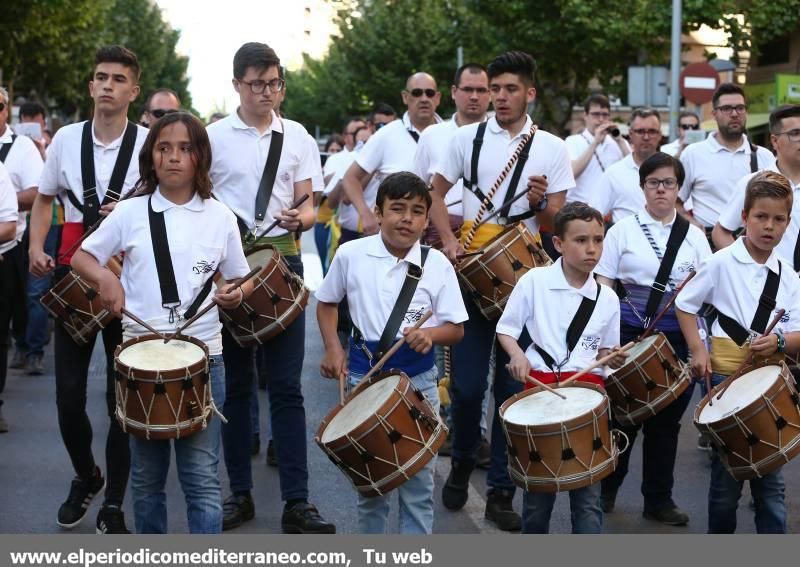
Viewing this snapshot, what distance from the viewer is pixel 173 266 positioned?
19.1 feet

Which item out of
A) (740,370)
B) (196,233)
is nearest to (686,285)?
(740,370)

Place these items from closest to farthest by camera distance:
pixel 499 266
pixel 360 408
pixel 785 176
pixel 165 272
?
pixel 360 408, pixel 165 272, pixel 499 266, pixel 785 176

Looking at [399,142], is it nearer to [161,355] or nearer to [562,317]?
[562,317]

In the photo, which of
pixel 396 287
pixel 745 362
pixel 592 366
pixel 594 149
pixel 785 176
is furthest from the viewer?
pixel 594 149

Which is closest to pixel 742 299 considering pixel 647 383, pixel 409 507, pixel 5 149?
pixel 647 383

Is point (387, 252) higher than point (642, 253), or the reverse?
point (387, 252)

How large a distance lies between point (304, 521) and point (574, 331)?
1647mm

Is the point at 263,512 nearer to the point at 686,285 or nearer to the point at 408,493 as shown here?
the point at 408,493

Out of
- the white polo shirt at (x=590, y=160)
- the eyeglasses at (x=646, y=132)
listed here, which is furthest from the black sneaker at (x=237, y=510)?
the white polo shirt at (x=590, y=160)

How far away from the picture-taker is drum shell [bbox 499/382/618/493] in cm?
567

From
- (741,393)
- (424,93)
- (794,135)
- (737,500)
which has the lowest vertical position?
(737,500)

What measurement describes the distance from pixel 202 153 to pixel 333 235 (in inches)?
364

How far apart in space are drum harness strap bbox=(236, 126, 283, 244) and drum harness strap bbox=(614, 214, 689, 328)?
5.90 ft

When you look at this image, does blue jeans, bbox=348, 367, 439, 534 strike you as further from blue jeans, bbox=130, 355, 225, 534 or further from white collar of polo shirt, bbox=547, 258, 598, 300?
white collar of polo shirt, bbox=547, 258, 598, 300
